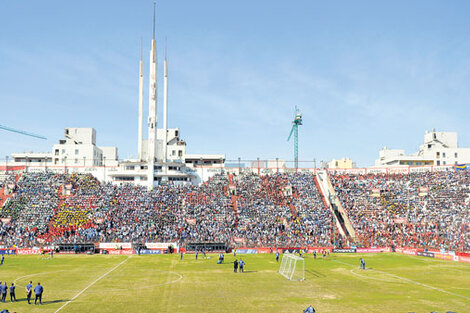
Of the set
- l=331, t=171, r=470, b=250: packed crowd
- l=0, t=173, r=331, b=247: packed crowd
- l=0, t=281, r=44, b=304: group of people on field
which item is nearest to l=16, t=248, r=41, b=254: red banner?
l=0, t=173, r=331, b=247: packed crowd

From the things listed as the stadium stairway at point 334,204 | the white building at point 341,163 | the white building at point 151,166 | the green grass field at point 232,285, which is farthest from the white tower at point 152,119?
the white building at point 341,163

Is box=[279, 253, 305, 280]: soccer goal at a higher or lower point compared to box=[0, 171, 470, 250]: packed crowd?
lower

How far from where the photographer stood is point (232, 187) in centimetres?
9225

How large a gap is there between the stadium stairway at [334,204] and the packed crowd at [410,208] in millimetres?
1133

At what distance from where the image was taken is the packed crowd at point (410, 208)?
236ft

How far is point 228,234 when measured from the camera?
72.4 metres

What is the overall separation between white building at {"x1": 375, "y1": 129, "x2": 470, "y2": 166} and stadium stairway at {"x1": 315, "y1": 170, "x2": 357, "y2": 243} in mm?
42364

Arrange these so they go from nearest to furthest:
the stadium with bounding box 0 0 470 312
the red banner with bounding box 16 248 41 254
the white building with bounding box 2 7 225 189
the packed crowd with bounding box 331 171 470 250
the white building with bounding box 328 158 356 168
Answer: the stadium with bounding box 0 0 470 312
the red banner with bounding box 16 248 41 254
the packed crowd with bounding box 331 171 470 250
the white building with bounding box 2 7 225 189
the white building with bounding box 328 158 356 168

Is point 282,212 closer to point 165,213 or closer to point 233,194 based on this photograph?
point 233,194

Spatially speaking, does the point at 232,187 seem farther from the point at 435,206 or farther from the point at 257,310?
the point at 257,310

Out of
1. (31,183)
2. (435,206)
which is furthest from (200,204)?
(435,206)

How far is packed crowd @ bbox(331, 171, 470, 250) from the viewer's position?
72062 millimetres

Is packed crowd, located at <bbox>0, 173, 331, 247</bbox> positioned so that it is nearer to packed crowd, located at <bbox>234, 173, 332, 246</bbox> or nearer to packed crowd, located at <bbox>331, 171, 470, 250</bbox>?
packed crowd, located at <bbox>234, 173, 332, 246</bbox>

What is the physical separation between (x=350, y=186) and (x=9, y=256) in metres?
70.4
